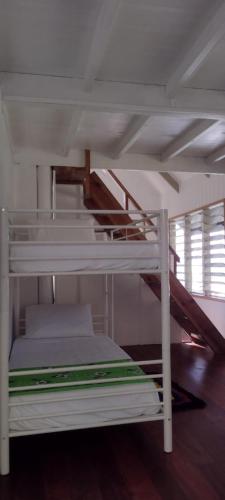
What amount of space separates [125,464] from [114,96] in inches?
89.6

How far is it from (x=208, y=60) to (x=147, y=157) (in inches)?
80.6

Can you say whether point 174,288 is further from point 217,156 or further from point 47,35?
point 47,35

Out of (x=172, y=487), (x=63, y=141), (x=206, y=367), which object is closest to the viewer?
(x=172, y=487)

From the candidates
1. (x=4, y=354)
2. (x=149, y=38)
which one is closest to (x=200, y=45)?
(x=149, y=38)

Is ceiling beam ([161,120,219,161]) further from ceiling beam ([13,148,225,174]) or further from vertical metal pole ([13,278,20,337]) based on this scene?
vertical metal pole ([13,278,20,337])

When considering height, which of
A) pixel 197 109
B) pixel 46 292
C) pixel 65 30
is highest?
pixel 65 30

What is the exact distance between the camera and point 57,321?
361cm

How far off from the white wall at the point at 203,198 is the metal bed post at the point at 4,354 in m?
3.57

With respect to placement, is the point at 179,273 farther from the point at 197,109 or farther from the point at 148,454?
the point at 148,454

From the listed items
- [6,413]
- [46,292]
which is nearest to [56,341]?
[46,292]

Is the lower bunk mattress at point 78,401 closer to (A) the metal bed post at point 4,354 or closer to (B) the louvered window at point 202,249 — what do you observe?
(A) the metal bed post at point 4,354

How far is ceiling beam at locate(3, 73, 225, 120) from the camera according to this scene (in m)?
2.50

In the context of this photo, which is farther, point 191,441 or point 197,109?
point 197,109

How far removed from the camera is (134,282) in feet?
16.2
